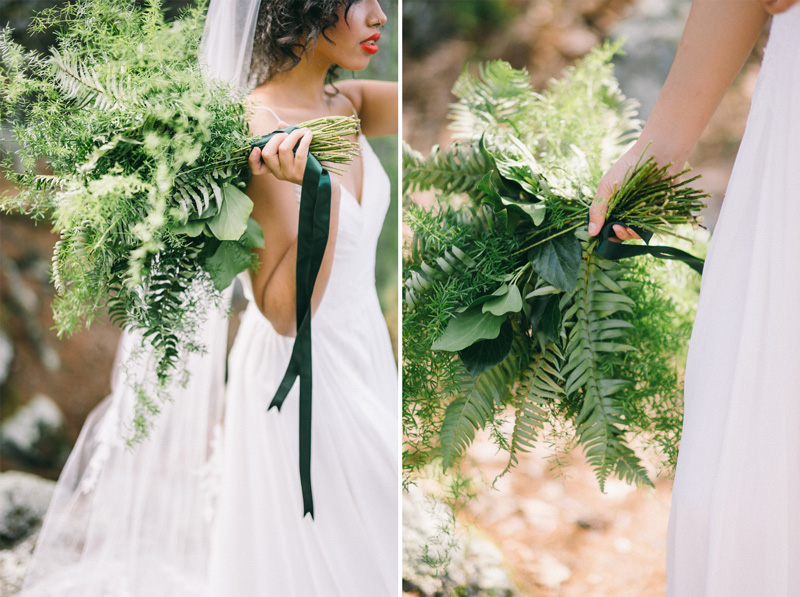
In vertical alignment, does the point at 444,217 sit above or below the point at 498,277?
above

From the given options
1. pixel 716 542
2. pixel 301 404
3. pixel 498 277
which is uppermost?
pixel 498 277

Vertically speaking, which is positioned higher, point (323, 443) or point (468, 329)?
point (468, 329)

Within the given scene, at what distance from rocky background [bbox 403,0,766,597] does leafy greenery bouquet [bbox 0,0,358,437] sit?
27.6 inches

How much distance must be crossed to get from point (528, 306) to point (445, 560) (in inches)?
29.9

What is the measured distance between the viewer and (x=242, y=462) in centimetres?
125

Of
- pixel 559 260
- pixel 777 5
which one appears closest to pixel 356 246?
pixel 559 260

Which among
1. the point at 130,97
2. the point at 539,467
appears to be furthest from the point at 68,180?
the point at 539,467

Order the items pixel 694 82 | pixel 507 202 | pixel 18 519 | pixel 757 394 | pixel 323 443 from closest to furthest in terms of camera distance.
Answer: pixel 757 394 → pixel 694 82 → pixel 507 202 → pixel 323 443 → pixel 18 519

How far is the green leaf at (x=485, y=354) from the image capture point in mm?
1053

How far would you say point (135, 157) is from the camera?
0.86m

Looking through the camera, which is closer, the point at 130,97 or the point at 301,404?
the point at 130,97

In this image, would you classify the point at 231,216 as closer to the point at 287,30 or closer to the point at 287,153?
the point at 287,153

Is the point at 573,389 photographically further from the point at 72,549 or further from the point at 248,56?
the point at 72,549

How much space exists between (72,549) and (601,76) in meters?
1.92
